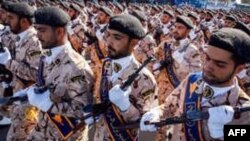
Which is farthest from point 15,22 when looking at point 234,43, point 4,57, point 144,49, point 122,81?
point 144,49

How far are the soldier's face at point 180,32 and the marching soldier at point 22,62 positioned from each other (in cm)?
290

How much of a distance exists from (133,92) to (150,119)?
0.46 meters

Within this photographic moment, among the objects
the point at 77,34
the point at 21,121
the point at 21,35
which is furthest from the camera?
the point at 77,34

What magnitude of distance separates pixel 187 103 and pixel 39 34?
1764mm

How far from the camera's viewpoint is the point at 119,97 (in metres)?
4.21

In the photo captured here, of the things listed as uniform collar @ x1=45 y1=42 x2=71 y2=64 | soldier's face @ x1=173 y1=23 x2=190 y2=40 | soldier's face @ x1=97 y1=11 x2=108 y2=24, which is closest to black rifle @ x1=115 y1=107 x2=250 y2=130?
uniform collar @ x1=45 y1=42 x2=71 y2=64

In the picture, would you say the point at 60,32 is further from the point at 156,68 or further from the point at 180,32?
the point at 180,32

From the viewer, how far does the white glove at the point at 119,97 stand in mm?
4219

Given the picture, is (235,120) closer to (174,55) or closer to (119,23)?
(119,23)

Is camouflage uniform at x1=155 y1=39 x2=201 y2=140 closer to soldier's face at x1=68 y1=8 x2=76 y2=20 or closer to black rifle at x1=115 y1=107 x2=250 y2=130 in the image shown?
black rifle at x1=115 y1=107 x2=250 y2=130

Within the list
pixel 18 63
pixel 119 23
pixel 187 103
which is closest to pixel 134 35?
pixel 119 23

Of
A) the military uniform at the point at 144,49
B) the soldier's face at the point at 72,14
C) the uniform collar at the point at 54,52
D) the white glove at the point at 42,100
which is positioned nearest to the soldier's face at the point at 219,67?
the white glove at the point at 42,100

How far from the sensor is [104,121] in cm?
457

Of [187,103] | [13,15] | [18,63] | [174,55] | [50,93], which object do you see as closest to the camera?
[187,103]
